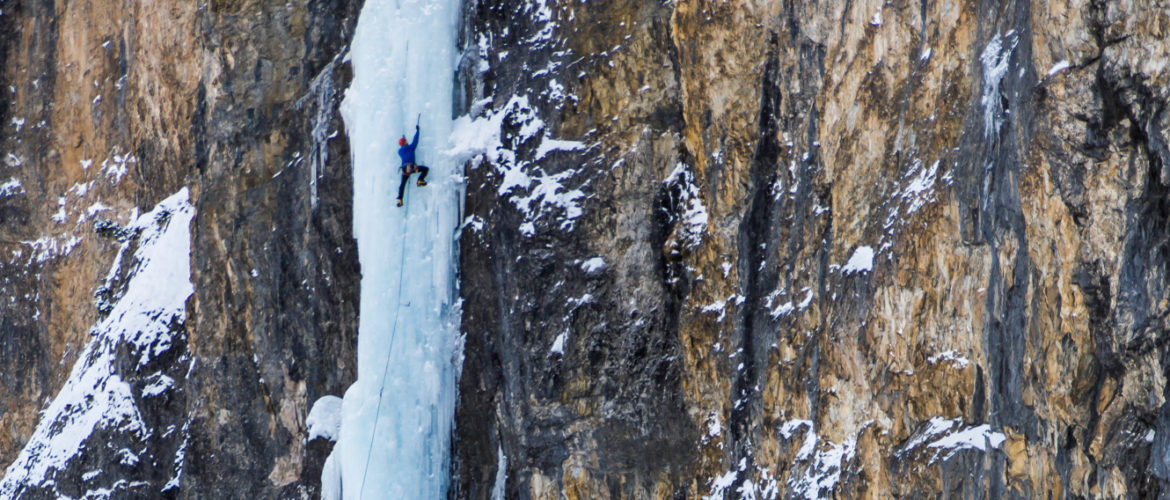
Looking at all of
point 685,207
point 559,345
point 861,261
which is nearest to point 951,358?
point 861,261

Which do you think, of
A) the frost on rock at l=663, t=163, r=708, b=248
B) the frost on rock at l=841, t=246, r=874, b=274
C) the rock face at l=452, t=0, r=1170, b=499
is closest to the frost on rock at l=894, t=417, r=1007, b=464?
the rock face at l=452, t=0, r=1170, b=499

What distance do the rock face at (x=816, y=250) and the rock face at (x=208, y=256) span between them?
172 centimetres

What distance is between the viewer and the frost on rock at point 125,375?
44.6 feet

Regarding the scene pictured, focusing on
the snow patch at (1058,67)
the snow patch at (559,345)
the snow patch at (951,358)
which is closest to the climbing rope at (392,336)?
the snow patch at (559,345)

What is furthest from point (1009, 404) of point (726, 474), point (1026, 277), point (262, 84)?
point (262, 84)

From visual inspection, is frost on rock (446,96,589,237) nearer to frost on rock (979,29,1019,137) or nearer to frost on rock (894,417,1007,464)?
frost on rock (894,417,1007,464)

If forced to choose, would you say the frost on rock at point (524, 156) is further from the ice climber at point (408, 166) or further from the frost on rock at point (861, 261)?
the frost on rock at point (861, 261)

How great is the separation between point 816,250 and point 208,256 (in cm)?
676

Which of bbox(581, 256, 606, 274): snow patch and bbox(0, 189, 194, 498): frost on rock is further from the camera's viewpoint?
bbox(0, 189, 194, 498): frost on rock

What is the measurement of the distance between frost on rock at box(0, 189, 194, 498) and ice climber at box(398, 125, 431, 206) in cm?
273

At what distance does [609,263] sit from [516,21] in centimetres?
280

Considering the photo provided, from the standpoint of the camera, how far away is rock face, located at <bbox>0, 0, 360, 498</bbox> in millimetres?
13227

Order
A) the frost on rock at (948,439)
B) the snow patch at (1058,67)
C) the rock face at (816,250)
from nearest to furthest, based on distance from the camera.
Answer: the rock face at (816,250), the snow patch at (1058,67), the frost on rock at (948,439)

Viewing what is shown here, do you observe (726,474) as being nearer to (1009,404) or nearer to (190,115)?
(1009,404)
